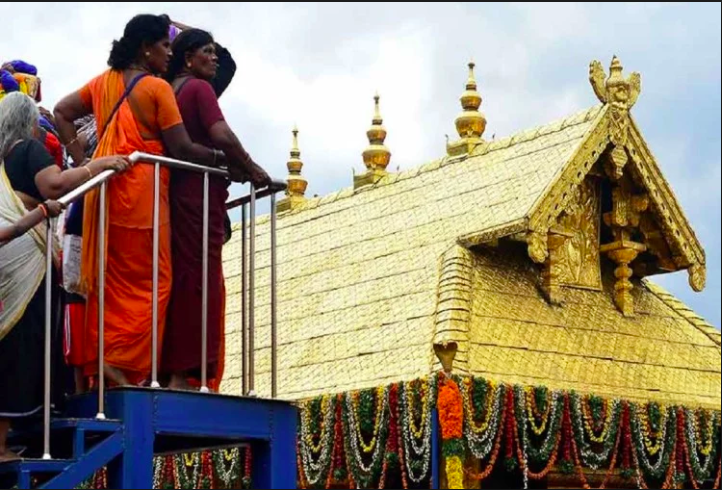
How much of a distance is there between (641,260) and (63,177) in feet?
28.8

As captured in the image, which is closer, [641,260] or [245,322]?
[245,322]

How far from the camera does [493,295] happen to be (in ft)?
43.4

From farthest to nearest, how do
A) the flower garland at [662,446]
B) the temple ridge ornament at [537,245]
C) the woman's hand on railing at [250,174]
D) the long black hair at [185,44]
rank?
the flower garland at [662,446] → the temple ridge ornament at [537,245] → the long black hair at [185,44] → the woman's hand on railing at [250,174]

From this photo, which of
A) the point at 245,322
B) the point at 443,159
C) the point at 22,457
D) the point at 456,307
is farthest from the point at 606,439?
the point at 22,457

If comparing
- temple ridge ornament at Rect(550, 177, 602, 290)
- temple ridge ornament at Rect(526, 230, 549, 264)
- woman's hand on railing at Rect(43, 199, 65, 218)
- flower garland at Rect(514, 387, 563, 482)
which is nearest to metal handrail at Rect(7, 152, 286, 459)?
woman's hand on railing at Rect(43, 199, 65, 218)

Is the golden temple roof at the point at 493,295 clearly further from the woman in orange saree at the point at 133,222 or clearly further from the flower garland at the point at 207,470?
the woman in orange saree at the point at 133,222

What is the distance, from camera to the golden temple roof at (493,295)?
13.0 meters

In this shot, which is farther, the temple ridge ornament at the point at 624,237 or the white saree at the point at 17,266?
the temple ridge ornament at the point at 624,237

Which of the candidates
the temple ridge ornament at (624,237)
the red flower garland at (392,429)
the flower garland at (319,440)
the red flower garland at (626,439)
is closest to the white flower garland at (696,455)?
the red flower garland at (626,439)

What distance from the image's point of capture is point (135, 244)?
22.9 feet

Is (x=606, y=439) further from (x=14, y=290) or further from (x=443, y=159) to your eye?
(x=14, y=290)

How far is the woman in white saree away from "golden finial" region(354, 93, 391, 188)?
Result: 9.43 m

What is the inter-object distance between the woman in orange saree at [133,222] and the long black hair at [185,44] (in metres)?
0.24

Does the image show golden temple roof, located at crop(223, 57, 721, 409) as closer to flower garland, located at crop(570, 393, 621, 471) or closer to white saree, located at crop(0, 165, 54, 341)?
flower garland, located at crop(570, 393, 621, 471)
